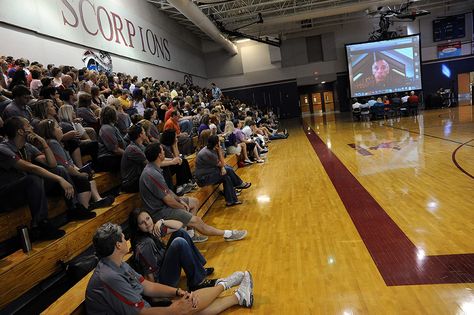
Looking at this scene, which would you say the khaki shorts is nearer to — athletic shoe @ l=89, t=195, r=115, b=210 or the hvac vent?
athletic shoe @ l=89, t=195, r=115, b=210

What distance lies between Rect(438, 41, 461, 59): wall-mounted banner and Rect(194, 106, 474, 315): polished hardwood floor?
670 inches

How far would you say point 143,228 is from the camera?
8.60ft

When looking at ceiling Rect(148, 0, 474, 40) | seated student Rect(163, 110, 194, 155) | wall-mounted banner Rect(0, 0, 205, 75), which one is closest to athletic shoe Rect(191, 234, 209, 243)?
seated student Rect(163, 110, 194, 155)

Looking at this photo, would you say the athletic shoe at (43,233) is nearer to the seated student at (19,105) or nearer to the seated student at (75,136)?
the seated student at (75,136)

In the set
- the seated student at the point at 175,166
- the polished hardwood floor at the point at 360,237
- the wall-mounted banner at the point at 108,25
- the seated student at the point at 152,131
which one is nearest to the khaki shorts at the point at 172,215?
the polished hardwood floor at the point at 360,237

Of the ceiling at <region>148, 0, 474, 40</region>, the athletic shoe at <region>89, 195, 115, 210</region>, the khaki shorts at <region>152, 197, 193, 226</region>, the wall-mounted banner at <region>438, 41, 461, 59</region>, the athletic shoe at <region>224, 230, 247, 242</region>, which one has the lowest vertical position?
the athletic shoe at <region>224, 230, 247, 242</region>

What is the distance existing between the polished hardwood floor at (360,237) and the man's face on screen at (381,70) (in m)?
12.3

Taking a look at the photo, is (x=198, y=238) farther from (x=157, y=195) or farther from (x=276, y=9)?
(x=276, y=9)

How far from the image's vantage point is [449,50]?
20.7m

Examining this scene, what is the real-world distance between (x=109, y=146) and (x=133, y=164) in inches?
17.9

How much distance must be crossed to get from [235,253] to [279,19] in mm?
14959

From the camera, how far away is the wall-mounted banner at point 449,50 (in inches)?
810

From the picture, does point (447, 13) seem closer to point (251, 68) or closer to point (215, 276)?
point (251, 68)

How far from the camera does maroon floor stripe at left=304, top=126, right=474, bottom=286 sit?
2604 mm
